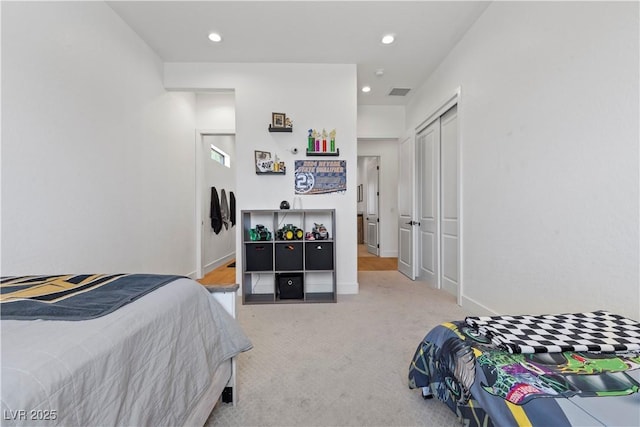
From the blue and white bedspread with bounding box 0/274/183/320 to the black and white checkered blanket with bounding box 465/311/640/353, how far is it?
1.35 meters

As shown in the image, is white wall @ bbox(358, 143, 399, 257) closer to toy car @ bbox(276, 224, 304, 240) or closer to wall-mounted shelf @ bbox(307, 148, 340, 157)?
wall-mounted shelf @ bbox(307, 148, 340, 157)

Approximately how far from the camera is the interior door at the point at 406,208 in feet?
13.2

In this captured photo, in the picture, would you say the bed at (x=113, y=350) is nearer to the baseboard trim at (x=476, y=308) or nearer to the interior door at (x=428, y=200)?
the baseboard trim at (x=476, y=308)

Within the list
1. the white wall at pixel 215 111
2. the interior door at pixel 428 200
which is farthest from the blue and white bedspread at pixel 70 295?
the white wall at pixel 215 111

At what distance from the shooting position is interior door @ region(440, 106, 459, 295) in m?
3.07

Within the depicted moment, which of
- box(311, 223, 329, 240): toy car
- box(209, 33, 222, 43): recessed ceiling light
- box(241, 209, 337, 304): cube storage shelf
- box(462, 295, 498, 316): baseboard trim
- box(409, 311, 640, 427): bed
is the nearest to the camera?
box(409, 311, 640, 427): bed

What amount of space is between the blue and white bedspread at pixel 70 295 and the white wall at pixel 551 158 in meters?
2.18

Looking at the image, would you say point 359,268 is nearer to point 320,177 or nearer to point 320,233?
point 320,233

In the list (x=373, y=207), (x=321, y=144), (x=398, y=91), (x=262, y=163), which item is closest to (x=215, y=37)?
(x=262, y=163)

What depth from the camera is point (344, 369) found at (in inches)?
67.1

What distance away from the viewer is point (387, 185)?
6164 mm

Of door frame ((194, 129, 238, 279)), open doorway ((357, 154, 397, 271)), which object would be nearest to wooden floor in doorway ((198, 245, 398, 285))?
open doorway ((357, 154, 397, 271))

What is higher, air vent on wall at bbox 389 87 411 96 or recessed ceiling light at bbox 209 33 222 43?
recessed ceiling light at bbox 209 33 222 43

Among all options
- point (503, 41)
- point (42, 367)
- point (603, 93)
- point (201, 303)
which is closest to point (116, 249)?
point (201, 303)
